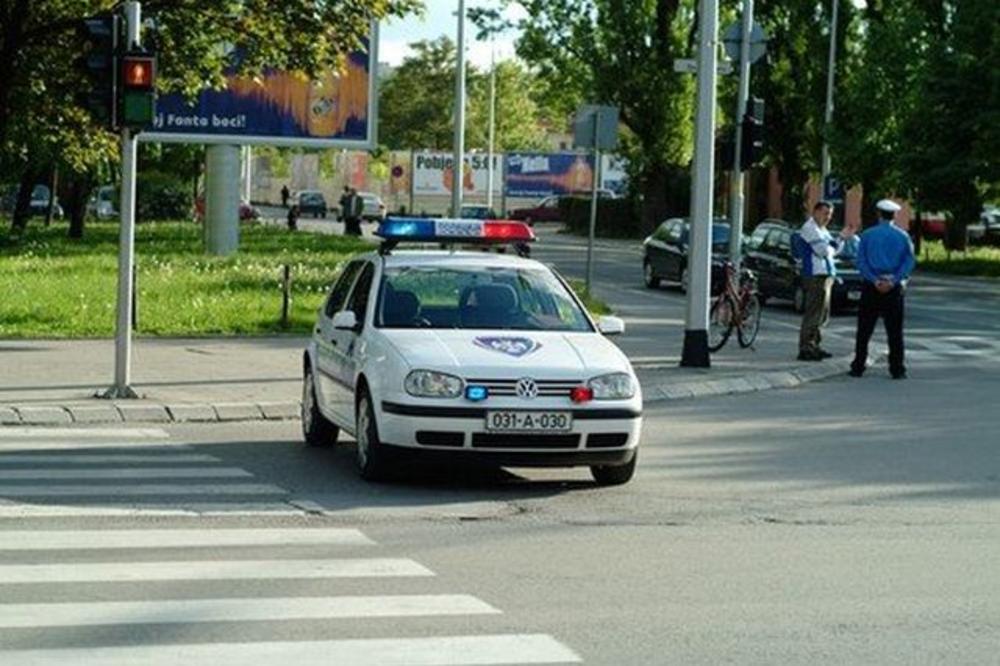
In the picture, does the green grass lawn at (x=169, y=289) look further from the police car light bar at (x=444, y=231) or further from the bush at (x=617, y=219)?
the bush at (x=617, y=219)

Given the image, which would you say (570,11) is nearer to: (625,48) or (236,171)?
(625,48)

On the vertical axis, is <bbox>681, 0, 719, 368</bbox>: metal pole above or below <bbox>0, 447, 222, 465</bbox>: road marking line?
above

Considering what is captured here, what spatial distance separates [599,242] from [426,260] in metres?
68.3

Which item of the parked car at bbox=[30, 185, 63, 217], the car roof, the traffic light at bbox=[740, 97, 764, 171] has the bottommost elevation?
the parked car at bbox=[30, 185, 63, 217]

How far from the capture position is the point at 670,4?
247 ft

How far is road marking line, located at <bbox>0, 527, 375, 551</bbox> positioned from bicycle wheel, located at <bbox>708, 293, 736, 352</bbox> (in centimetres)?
1544

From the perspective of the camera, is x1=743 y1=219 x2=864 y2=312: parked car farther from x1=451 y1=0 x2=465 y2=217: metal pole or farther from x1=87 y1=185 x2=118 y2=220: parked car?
x1=87 y1=185 x2=118 y2=220: parked car

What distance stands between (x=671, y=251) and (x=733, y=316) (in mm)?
16792

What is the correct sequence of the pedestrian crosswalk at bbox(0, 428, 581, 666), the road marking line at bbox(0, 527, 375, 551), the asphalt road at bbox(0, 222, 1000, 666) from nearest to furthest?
the pedestrian crosswalk at bbox(0, 428, 581, 666)
the asphalt road at bbox(0, 222, 1000, 666)
the road marking line at bbox(0, 527, 375, 551)

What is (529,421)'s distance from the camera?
42.4 ft

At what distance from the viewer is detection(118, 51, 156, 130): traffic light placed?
705 inches

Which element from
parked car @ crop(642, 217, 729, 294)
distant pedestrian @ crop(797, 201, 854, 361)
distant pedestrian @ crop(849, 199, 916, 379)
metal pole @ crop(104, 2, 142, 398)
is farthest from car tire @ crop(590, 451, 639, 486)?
parked car @ crop(642, 217, 729, 294)

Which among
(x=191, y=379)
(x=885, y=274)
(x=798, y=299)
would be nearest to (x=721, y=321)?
(x=885, y=274)

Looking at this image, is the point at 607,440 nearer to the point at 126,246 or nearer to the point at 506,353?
the point at 506,353
